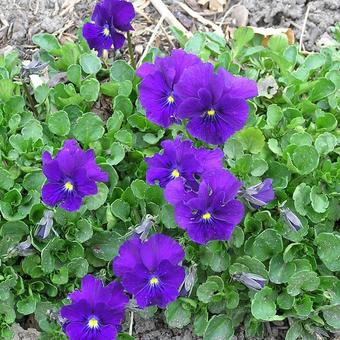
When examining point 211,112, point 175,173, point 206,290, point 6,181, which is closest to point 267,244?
point 206,290

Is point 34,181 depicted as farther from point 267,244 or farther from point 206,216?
point 267,244

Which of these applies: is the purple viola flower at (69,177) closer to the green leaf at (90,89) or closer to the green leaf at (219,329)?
the green leaf at (90,89)

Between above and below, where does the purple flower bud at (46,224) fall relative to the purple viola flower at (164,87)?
below

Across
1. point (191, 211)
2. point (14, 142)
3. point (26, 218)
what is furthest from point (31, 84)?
point (191, 211)

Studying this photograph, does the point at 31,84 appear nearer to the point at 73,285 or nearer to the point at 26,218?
the point at 26,218

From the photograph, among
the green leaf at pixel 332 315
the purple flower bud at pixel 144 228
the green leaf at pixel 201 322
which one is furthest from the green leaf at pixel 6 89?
the green leaf at pixel 332 315

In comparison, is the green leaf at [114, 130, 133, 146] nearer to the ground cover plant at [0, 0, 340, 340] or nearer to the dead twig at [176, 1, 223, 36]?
the ground cover plant at [0, 0, 340, 340]
